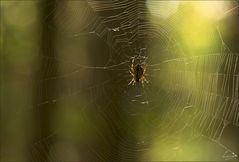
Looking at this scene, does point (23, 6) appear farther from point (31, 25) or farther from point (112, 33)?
point (112, 33)

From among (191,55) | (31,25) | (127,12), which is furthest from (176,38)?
(31,25)

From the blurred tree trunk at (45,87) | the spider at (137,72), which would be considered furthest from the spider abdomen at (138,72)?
the blurred tree trunk at (45,87)

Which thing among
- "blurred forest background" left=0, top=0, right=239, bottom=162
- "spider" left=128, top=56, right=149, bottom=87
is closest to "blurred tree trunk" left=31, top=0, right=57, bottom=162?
"blurred forest background" left=0, top=0, right=239, bottom=162

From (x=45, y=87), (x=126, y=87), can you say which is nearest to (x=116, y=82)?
(x=126, y=87)

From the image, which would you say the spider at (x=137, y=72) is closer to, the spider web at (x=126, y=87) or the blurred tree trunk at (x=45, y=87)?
the spider web at (x=126, y=87)

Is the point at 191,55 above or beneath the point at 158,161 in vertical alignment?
above
